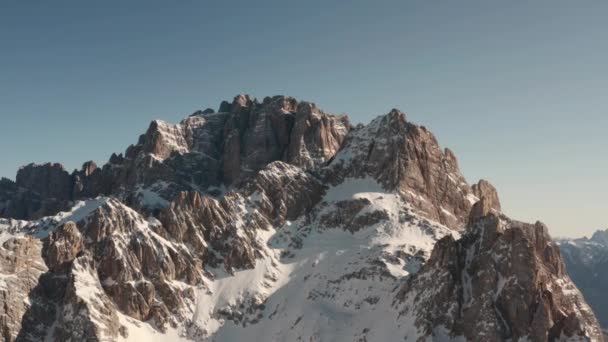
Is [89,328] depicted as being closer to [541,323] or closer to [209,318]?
[209,318]

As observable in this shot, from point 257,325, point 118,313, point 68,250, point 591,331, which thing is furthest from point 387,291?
point 68,250

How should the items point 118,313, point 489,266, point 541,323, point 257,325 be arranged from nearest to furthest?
point 541,323, point 489,266, point 118,313, point 257,325

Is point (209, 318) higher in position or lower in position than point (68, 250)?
lower

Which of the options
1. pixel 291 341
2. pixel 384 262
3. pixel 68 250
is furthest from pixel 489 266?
pixel 68 250

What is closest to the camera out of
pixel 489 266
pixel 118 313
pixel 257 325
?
pixel 489 266

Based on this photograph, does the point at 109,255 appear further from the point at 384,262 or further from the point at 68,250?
the point at 384,262

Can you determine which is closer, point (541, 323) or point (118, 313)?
point (541, 323)
